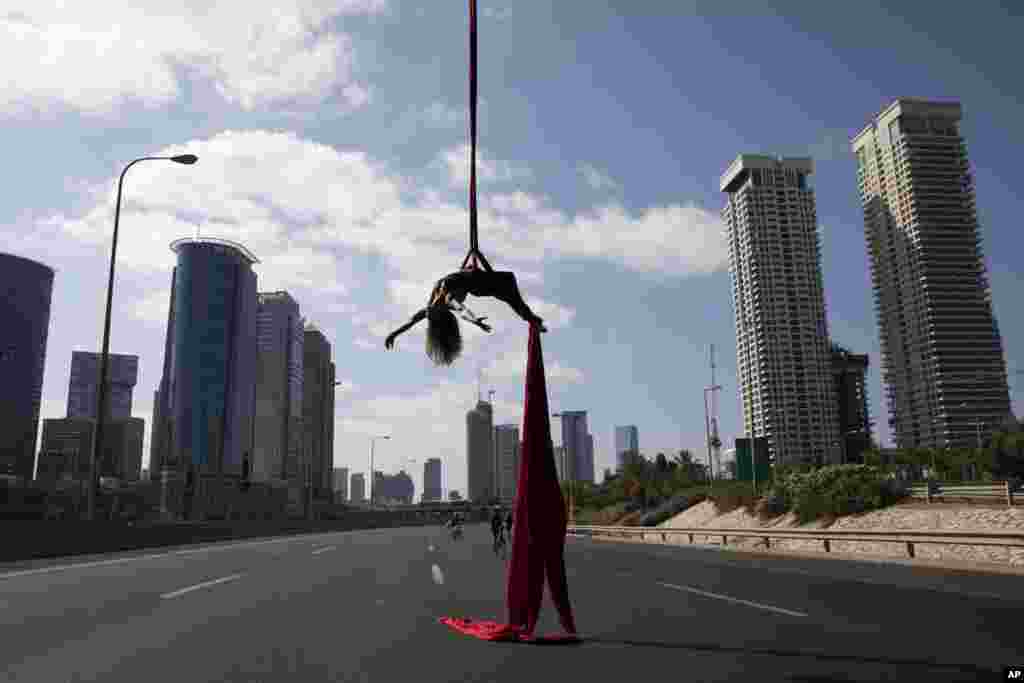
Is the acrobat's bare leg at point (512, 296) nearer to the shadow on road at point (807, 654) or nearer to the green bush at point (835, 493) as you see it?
the shadow on road at point (807, 654)

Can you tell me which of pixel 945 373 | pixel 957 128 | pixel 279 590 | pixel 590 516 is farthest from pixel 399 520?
pixel 957 128

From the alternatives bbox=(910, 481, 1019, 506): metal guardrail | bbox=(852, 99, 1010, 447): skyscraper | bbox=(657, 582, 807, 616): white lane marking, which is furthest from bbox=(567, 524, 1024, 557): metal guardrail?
bbox=(852, 99, 1010, 447): skyscraper

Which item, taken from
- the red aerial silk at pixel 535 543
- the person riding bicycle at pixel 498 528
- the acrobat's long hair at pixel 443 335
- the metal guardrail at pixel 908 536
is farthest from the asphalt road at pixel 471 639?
the person riding bicycle at pixel 498 528

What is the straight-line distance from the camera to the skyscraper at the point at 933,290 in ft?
490

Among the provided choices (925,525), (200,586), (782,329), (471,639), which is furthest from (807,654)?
(782,329)

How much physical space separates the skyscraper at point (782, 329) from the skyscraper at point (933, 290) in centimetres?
2574

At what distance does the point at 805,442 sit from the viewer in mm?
132625

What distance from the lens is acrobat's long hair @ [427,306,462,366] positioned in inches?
335

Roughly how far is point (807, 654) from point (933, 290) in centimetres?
16249

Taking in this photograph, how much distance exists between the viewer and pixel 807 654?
22.2 feet

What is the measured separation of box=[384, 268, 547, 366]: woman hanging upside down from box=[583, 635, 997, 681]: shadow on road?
3.29m

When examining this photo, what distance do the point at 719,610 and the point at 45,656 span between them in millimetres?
7499

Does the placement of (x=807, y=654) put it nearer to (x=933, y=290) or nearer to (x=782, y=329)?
(x=782, y=329)

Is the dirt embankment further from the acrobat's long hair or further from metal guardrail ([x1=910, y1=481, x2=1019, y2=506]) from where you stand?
the acrobat's long hair
